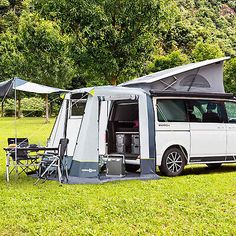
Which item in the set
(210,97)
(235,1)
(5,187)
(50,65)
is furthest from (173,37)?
(5,187)

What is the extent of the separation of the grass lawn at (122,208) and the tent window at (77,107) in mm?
1703

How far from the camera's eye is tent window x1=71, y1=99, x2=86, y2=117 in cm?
915

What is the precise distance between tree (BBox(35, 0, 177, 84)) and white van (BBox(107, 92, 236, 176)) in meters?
5.22

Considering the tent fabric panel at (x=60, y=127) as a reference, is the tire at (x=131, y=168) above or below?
below

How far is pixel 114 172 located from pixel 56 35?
1784 cm

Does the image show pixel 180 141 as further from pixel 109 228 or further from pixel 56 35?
pixel 56 35

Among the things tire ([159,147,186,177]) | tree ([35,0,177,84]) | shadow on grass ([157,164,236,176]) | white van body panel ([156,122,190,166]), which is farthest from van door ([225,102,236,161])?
tree ([35,0,177,84])

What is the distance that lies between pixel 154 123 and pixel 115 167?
4.03ft

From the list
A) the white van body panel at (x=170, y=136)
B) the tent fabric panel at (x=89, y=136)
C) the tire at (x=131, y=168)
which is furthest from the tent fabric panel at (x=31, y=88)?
the tire at (x=131, y=168)

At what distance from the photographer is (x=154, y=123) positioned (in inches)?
350

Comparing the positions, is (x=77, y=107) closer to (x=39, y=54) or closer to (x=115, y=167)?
(x=115, y=167)

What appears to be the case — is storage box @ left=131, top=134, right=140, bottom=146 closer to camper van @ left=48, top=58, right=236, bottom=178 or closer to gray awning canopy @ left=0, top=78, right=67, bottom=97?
camper van @ left=48, top=58, right=236, bottom=178

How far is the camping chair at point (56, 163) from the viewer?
8.23 meters

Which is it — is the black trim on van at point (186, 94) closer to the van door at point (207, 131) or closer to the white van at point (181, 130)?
the white van at point (181, 130)
